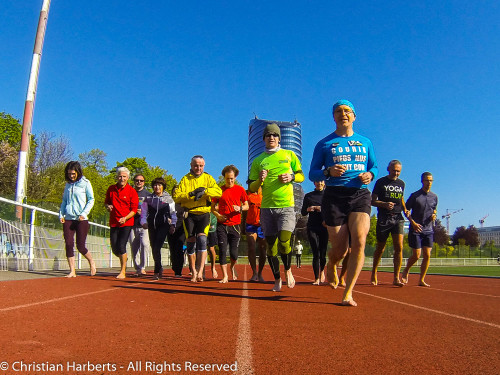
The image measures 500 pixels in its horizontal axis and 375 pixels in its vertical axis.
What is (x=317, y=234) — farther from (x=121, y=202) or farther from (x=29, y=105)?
(x=29, y=105)

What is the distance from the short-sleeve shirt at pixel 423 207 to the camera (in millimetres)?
8555

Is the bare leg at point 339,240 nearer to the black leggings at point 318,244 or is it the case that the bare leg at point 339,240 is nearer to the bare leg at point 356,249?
the bare leg at point 356,249

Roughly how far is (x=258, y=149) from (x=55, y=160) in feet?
451

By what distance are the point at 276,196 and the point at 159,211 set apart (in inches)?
151

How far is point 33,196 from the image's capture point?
34125mm

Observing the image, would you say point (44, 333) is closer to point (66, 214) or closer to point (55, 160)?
point (66, 214)

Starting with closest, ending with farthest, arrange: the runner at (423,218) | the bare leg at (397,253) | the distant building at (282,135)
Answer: the bare leg at (397,253), the runner at (423,218), the distant building at (282,135)

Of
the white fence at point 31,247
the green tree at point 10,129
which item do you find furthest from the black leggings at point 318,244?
the green tree at point 10,129

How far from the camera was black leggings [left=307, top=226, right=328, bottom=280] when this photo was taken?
833cm

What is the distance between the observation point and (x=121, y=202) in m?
8.73

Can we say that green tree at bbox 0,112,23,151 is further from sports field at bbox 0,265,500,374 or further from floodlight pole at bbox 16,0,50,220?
sports field at bbox 0,265,500,374

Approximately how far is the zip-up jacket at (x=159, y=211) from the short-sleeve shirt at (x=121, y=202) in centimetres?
43

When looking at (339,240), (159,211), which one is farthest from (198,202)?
(339,240)

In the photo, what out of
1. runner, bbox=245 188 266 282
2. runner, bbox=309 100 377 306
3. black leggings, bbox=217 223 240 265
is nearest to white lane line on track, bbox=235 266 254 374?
runner, bbox=309 100 377 306
